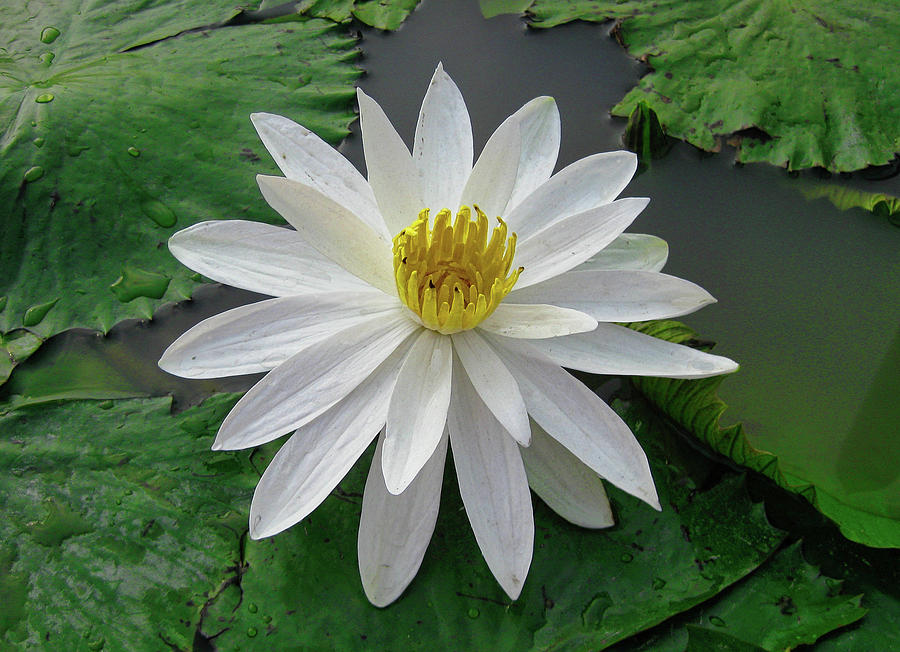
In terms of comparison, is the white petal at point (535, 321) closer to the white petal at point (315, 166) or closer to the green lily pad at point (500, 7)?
the white petal at point (315, 166)

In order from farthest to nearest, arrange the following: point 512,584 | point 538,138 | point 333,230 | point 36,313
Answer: point 36,313
point 538,138
point 333,230
point 512,584

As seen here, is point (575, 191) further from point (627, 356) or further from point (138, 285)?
point (138, 285)

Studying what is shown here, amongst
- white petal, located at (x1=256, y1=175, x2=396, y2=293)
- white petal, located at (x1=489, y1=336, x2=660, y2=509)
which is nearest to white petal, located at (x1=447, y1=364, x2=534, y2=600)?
white petal, located at (x1=489, y1=336, x2=660, y2=509)

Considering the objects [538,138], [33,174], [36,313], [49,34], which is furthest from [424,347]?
[49,34]

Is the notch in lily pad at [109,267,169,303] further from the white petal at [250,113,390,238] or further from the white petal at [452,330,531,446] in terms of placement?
the white petal at [452,330,531,446]

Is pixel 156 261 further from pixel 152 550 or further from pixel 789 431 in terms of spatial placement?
pixel 789 431

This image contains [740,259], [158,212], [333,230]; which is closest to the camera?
[333,230]

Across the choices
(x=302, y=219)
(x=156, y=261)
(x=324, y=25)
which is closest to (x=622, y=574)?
(x=302, y=219)
